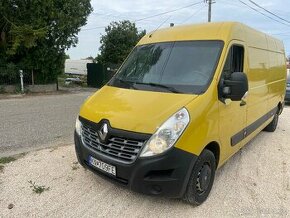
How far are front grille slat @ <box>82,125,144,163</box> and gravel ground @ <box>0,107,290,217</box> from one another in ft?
2.35

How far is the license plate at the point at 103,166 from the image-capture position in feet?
11.7

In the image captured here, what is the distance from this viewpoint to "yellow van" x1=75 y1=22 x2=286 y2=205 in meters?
3.36

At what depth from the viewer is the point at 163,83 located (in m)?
4.13

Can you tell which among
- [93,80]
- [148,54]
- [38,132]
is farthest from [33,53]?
[148,54]

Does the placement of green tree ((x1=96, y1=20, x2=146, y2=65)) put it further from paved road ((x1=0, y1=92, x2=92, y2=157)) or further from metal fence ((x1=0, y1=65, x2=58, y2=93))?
paved road ((x1=0, y1=92, x2=92, y2=157))

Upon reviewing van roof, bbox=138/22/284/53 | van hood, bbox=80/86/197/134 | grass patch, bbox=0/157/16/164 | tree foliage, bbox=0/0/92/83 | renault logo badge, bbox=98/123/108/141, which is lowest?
grass patch, bbox=0/157/16/164

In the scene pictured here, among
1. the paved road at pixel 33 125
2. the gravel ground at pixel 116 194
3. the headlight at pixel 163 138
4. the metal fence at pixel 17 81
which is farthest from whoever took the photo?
the metal fence at pixel 17 81

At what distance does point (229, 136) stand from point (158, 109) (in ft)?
4.57

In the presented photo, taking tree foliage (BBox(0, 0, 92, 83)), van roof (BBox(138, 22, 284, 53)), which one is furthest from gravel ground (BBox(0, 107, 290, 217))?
tree foliage (BBox(0, 0, 92, 83))

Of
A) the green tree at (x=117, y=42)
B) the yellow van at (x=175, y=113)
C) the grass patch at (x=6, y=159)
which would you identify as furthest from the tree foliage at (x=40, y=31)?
the yellow van at (x=175, y=113)

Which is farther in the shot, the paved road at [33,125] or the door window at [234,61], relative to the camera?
the paved road at [33,125]

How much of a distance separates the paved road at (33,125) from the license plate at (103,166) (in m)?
2.66

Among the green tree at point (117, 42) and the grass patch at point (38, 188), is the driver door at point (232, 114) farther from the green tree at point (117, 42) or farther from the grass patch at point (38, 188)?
the green tree at point (117, 42)

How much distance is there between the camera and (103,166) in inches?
144
